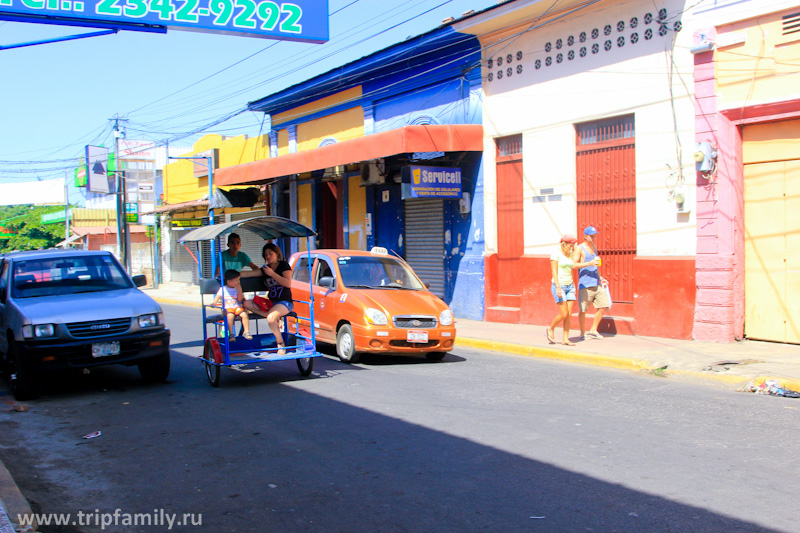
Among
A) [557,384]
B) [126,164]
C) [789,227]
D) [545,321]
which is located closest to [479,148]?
[545,321]

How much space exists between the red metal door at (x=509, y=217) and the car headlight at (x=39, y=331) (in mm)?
10038

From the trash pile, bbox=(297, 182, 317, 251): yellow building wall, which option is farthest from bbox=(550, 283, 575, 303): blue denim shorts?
Result: bbox=(297, 182, 317, 251): yellow building wall

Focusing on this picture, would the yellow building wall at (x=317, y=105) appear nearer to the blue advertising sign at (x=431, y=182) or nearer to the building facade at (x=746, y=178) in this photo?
the blue advertising sign at (x=431, y=182)

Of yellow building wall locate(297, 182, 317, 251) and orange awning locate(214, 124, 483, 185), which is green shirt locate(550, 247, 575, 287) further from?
yellow building wall locate(297, 182, 317, 251)

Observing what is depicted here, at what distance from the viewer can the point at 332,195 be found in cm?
2377

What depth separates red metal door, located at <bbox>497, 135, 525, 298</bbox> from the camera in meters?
15.8

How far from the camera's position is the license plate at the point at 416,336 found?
1036 cm

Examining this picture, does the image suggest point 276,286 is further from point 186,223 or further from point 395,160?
point 186,223

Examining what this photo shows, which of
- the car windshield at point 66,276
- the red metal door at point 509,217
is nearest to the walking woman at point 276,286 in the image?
the car windshield at point 66,276

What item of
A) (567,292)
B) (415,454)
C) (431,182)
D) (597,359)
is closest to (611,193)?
(567,292)

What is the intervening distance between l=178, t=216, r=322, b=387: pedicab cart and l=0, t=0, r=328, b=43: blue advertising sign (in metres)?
2.61

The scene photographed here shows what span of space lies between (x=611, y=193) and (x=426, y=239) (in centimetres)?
623

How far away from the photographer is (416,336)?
34.1ft

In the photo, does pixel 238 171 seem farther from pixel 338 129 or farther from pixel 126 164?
pixel 126 164
